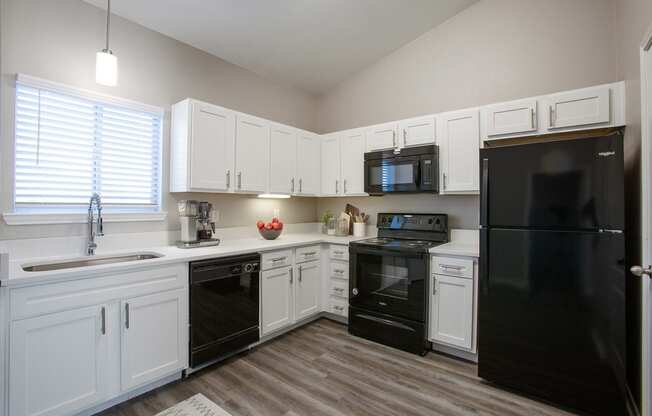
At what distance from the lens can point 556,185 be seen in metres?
1.98

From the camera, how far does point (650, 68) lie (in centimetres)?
152

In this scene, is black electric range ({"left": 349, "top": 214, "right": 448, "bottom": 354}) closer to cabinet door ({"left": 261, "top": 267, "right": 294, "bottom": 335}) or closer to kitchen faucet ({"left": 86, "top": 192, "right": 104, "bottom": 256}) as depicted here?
cabinet door ({"left": 261, "top": 267, "right": 294, "bottom": 335})

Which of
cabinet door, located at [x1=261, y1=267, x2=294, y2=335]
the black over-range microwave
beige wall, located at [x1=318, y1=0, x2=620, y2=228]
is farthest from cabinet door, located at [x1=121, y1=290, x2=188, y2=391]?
beige wall, located at [x1=318, y1=0, x2=620, y2=228]

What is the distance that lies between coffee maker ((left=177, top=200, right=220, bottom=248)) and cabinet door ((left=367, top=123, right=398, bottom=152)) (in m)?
1.81

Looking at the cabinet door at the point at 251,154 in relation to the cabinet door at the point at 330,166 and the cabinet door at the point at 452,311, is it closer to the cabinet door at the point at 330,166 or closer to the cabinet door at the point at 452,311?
the cabinet door at the point at 330,166

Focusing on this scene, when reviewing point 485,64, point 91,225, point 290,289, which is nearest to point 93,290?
point 91,225

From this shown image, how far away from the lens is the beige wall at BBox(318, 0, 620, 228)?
8.38 feet

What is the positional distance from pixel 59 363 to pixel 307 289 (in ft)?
6.49

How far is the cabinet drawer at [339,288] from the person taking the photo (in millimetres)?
3209

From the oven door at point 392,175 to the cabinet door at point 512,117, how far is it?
690 mm

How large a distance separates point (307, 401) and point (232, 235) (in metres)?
1.80

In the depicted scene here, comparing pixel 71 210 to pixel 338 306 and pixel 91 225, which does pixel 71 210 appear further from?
pixel 338 306

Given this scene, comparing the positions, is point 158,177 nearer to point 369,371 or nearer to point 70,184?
point 70,184

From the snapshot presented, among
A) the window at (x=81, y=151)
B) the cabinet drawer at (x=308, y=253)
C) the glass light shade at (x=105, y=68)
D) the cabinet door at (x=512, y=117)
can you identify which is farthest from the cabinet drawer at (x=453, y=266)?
the glass light shade at (x=105, y=68)
